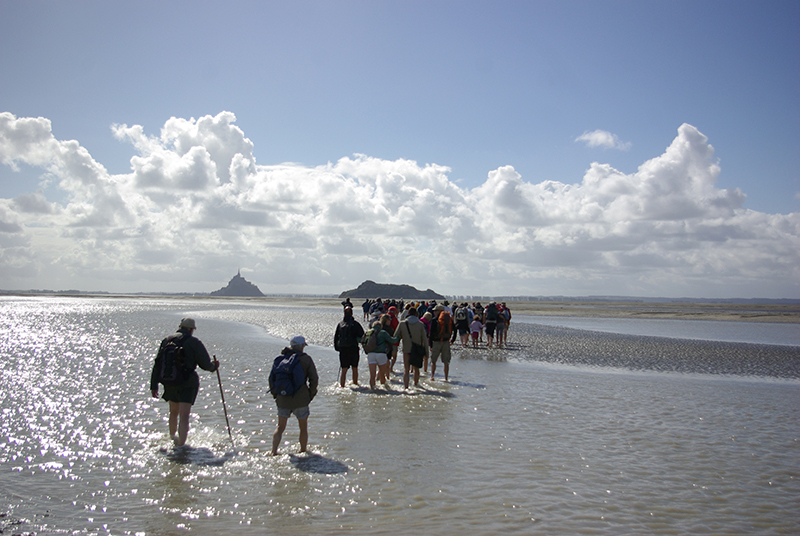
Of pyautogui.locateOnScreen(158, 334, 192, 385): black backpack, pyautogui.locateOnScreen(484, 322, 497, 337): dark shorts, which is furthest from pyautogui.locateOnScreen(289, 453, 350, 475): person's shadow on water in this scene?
pyautogui.locateOnScreen(484, 322, 497, 337): dark shorts

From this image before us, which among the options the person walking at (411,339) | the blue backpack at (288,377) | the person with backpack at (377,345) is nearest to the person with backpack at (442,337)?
the person walking at (411,339)

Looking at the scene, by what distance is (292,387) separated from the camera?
823 centimetres

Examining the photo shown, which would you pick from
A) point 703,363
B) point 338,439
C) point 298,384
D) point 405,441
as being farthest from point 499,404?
point 703,363

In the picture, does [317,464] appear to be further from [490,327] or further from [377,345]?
[490,327]

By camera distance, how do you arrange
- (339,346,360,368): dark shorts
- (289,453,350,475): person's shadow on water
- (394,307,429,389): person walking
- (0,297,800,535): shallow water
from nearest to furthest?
(0,297,800,535): shallow water < (289,453,350,475): person's shadow on water < (339,346,360,368): dark shorts < (394,307,429,389): person walking

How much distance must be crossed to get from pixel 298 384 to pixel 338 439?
1606 millimetres

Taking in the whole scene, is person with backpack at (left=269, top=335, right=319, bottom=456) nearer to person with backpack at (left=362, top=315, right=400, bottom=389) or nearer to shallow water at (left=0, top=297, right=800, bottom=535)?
shallow water at (left=0, top=297, right=800, bottom=535)

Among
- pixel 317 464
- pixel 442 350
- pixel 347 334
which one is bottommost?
pixel 317 464

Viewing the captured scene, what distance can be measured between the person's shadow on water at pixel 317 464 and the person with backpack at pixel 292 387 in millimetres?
278

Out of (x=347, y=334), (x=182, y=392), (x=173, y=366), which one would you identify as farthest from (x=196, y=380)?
(x=347, y=334)

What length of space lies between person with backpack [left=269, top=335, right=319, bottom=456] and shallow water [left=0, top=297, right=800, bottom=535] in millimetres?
475

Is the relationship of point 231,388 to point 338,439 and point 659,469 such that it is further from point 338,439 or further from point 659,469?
point 659,469

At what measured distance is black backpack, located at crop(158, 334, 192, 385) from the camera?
8.48 m

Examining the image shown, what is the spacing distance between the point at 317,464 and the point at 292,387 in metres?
1.20
